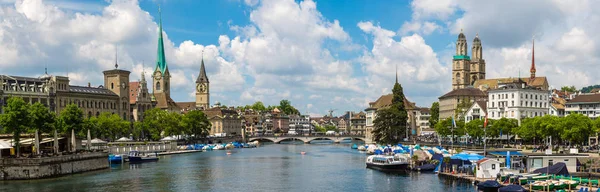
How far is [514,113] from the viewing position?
123 metres

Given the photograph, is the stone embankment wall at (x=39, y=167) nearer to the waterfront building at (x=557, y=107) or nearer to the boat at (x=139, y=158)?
the boat at (x=139, y=158)

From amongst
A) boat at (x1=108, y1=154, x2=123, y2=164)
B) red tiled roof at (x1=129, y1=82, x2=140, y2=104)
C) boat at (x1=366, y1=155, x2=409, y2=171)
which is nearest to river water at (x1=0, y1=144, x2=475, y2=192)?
boat at (x1=366, y1=155, x2=409, y2=171)

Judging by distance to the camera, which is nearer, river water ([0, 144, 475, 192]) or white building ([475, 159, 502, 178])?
white building ([475, 159, 502, 178])

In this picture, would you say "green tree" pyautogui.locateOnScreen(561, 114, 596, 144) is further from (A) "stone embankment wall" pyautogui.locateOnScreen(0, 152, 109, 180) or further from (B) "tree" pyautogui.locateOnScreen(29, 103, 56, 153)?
(B) "tree" pyautogui.locateOnScreen(29, 103, 56, 153)

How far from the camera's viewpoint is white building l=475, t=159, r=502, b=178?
62.4 meters

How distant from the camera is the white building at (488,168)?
62.4 meters

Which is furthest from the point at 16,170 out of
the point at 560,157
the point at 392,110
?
the point at 392,110

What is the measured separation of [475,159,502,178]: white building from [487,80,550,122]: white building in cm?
6405

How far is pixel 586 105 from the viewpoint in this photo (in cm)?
13188

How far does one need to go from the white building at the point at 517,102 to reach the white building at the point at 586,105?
27.2 ft

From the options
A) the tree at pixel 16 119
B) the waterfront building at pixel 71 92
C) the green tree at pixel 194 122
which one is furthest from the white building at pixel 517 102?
the waterfront building at pixel 71 92

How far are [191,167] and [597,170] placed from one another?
2059 inches

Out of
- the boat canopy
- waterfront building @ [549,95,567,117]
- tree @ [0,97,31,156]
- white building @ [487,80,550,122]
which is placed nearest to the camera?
the boat canopy

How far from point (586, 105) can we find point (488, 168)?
262 feet
